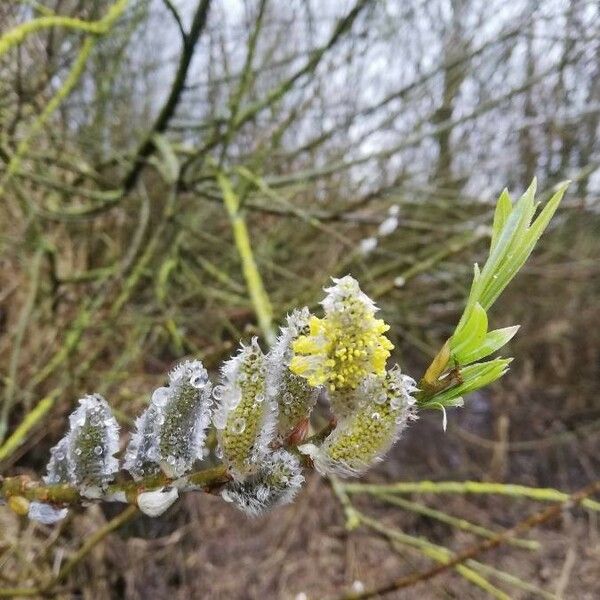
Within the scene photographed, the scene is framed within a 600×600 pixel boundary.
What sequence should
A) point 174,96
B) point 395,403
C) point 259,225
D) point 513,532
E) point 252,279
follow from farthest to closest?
point 259,225 < point 174,96 < point 252,279 < point 513,532 < point 395,403

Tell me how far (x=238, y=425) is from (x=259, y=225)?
306 centimetres

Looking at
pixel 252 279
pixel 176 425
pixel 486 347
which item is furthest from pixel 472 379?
pixel 252 279

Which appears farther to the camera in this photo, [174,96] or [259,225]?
[259,225]

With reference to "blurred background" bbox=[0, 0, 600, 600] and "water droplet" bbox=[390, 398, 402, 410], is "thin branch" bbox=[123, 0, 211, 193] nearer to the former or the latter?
"blurred background" bbox=[0, 0, 600, 600]

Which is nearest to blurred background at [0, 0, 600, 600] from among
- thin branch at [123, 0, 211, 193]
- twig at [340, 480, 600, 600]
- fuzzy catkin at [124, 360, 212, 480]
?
thin branch at [123, 0, 211, 193]

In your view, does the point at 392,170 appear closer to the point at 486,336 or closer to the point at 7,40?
the point at 7,40

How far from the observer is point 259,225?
11.9 ft

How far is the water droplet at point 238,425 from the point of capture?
23.7 inches

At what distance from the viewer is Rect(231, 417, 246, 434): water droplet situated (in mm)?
601

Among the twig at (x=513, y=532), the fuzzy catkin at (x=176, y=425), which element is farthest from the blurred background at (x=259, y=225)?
the fuzzy catkin at (x=176, y=425)

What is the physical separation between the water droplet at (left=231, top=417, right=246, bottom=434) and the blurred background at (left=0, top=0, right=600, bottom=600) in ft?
3.17

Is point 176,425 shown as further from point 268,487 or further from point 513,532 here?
point 513,532

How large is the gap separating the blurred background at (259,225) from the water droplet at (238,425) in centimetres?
97

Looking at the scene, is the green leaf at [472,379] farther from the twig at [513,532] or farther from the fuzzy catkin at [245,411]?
the twig at [513,532]
